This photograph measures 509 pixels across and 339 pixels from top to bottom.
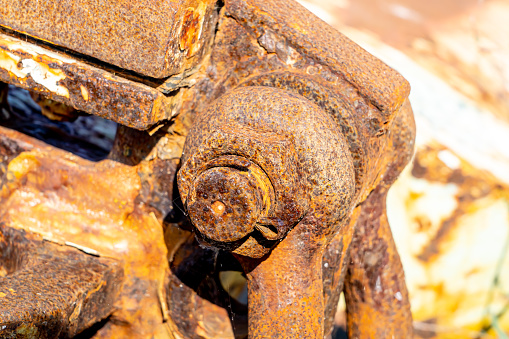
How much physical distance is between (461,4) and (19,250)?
3.10 m

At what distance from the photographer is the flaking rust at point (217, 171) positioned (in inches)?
32.8

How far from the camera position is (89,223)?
3.88 ft

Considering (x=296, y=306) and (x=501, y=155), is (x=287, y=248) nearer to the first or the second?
(x=296, y=306)

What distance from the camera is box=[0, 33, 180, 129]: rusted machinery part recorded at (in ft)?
3.12

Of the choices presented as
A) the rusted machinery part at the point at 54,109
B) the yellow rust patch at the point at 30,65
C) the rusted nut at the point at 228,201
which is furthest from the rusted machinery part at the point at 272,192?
the rusted machinery part at the point at 54,109

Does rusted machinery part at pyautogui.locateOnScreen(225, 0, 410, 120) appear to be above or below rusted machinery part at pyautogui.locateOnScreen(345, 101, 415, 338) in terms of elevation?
above

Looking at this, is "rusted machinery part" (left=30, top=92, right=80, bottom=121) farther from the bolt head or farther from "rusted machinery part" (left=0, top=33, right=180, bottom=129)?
the bolt head

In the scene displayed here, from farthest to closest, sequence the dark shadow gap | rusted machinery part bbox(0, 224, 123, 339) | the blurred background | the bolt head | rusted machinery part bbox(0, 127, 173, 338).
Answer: the blurred background → the dark shadow gap → rusted machinery part bbox(0, 127, 173, 338) → rusted machinery part bbox(0, 224, 123, 339) → the bolt head

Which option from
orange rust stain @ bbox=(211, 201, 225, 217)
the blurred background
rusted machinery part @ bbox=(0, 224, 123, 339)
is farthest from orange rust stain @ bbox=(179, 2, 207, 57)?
the blurred background

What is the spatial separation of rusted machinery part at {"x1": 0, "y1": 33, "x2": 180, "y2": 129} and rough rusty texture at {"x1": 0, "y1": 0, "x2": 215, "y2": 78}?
28mm

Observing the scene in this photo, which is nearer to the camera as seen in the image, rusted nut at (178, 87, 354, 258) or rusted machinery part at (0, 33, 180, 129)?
rusted nut at (178, 87, 354, 258)

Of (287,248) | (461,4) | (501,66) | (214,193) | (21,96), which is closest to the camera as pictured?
(214,193)

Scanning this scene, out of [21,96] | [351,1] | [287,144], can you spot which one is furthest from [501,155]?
[21,96]

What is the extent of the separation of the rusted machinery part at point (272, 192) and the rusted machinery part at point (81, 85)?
3.9 inches
